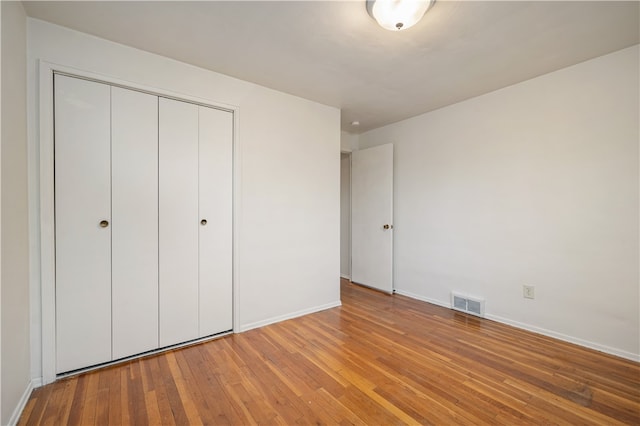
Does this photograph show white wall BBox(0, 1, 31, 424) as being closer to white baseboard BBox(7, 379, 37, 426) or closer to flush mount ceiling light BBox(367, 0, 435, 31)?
white baseboard BBox(7, 379, 37, 426)

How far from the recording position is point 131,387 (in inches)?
74.0

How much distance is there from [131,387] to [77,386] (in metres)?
0.37

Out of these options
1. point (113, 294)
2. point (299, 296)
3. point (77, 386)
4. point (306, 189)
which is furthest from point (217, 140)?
point (77, 386)

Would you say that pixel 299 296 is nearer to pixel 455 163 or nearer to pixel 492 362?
pixel 492 362

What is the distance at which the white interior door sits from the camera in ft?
13.0

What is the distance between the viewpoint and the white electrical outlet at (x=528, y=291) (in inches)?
108

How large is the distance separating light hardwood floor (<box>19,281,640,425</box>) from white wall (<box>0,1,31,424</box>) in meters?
0.27

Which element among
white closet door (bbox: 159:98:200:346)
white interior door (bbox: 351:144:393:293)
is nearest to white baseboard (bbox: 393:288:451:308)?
white interior door (bbox: 351:144:393:293)

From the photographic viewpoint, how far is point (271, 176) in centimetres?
294

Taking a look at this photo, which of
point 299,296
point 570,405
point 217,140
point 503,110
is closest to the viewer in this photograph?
point 570,405

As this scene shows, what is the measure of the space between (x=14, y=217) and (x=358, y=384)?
92.0 inches

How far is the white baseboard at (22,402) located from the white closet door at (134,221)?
1.44 ft

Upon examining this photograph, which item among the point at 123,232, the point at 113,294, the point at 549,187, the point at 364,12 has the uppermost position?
the point at 364,12

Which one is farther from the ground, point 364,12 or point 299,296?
point 364,12
